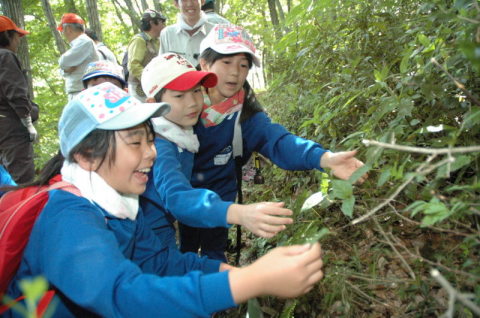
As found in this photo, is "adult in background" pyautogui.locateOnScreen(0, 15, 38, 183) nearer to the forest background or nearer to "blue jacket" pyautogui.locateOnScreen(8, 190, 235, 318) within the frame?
the forest background

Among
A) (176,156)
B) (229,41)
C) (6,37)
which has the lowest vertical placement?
(176,156)

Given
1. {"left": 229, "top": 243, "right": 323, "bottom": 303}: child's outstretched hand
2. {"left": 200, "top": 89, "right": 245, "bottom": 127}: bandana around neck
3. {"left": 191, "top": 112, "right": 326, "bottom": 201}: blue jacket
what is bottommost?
{"left": 191, "top": 112, "right": 326, "bottom": 201}: blue jacket

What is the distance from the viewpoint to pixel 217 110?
275 cm

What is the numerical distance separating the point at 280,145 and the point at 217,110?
56cm

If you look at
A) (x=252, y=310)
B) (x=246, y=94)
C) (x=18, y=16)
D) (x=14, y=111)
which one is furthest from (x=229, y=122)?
(x=18, y=16)

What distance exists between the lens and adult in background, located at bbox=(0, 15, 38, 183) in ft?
14.3

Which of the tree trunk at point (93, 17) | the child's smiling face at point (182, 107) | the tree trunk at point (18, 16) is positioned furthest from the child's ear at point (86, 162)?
the tree trunk at point (93, 17)

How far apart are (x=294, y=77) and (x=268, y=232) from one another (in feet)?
12.3

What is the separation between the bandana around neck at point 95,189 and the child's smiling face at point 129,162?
0.19 ft

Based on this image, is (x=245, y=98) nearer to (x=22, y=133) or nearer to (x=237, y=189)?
(x=237, y=189)

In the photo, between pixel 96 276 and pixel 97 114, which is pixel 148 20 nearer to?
pixel 97 114

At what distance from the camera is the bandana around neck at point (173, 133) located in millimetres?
2363

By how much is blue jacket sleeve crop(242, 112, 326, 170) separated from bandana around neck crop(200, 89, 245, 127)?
188 mm

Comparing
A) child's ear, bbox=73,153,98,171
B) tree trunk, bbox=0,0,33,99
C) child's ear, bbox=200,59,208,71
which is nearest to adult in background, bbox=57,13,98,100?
tree trunk, bbox=0,0,33,99
